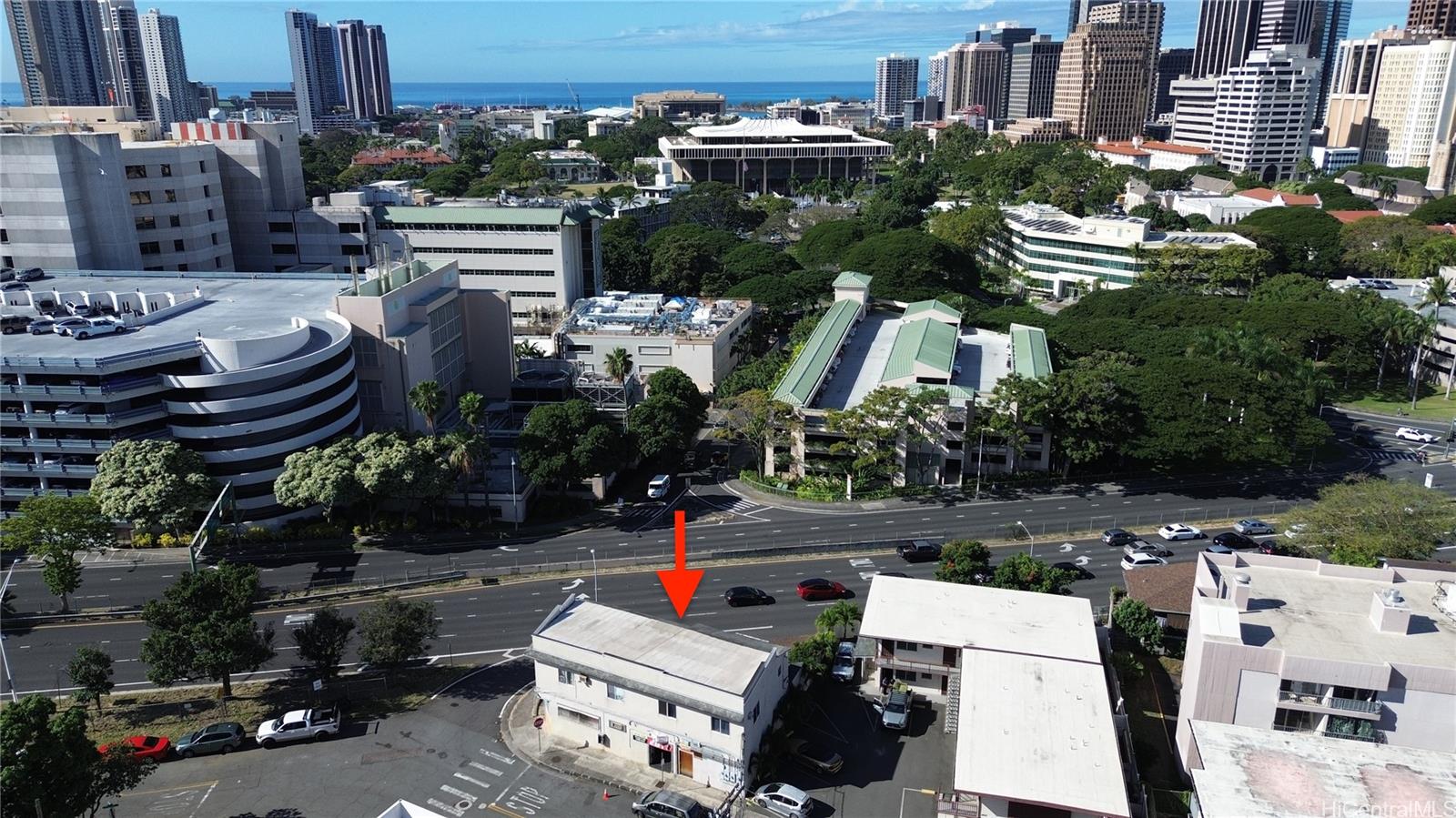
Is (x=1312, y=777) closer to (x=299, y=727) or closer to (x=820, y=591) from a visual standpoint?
(x=820, y=591)

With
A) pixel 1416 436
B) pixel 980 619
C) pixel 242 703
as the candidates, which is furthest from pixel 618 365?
pixel 1416 436

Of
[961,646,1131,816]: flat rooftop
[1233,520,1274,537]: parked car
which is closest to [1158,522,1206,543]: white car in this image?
[1233,520,1274,537]: parked car

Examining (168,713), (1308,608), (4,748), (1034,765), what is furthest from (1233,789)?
(168,713)

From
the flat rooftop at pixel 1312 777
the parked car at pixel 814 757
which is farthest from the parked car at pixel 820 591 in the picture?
the flat rooftop at pixel 1312 777

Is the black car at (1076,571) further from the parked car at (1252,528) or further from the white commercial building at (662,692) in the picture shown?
the white commercial building at (662,692)

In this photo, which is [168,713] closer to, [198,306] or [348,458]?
[348,458]

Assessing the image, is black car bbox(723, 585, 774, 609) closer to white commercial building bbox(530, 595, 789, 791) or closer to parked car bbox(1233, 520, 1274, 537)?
white commercial building bbox(530, 595, 789, 791)
